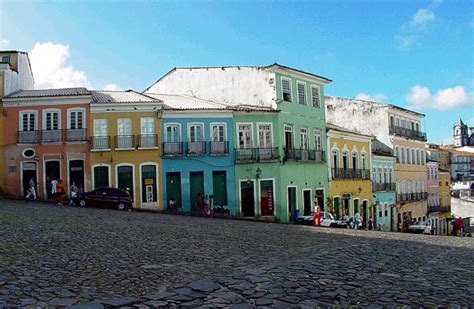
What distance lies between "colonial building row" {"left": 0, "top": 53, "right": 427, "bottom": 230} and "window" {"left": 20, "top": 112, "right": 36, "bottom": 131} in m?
0.07

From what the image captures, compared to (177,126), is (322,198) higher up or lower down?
lower down

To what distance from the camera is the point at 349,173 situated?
41.7m

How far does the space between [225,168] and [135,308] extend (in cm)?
2762

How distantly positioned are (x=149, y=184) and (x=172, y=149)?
2747mm

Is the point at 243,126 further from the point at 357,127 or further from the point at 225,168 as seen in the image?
the point at 357,127

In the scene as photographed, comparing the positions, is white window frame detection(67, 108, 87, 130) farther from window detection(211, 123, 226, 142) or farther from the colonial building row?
window detection(211, 123, 226, 142)

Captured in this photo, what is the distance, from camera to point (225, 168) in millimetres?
33844

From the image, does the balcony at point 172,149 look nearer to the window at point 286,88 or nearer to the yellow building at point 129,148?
the yellow building at point 129,148

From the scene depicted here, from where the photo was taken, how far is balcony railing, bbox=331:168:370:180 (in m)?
40.2

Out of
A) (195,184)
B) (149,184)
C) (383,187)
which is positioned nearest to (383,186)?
(383,187)

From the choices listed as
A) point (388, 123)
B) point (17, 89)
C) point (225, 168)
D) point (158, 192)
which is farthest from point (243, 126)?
point (388, 123)

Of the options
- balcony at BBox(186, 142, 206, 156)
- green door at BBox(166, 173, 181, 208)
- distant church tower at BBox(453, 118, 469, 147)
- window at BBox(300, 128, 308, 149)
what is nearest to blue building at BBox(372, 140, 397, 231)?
window at BBox(300, 128, 308, 149)

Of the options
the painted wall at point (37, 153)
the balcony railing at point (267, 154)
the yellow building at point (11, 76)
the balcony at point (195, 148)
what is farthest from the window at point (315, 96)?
the yellow building at point (11, 76)

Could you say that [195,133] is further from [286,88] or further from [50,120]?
[50,120]
